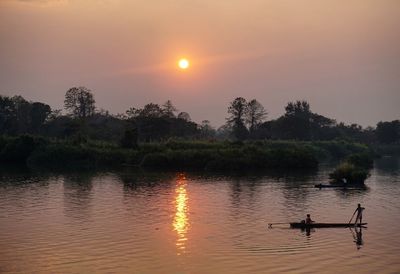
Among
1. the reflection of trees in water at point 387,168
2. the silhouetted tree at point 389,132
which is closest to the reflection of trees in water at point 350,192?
the reflection of trees in water at point 387,168

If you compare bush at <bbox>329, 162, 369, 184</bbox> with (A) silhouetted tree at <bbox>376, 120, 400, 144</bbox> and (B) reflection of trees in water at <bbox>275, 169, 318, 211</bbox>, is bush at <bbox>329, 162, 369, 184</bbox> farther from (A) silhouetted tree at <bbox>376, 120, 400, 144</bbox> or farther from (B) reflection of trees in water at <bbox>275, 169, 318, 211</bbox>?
(A) silhouetted tree at <bbox>376, 120, 400, 144</bbox>

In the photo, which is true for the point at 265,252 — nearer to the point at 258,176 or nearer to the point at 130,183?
the point at 130,183

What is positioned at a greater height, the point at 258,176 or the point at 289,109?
the point at 289,109

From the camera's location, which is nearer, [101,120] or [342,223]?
[342,223]

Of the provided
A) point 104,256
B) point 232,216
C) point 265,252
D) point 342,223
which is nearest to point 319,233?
point 342,223

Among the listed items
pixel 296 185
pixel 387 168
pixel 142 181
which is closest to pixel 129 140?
pixel 142 181

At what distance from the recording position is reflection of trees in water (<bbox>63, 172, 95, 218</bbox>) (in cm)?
4069

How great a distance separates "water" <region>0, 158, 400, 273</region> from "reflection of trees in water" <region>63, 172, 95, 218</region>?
0.28ft

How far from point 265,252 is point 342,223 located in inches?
359

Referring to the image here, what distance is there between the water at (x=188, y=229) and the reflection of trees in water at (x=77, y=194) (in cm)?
8

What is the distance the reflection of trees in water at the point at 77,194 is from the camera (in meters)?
40.7

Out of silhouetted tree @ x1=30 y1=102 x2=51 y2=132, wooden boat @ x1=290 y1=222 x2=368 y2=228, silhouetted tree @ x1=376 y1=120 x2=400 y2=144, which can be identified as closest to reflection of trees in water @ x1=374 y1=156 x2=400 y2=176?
wooden boat @ x1=290 y1=222 x2=368 y2=228

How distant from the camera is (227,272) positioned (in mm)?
24250

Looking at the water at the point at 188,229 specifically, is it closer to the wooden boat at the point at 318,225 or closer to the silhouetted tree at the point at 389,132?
the wooden boat at the point at 318,225
